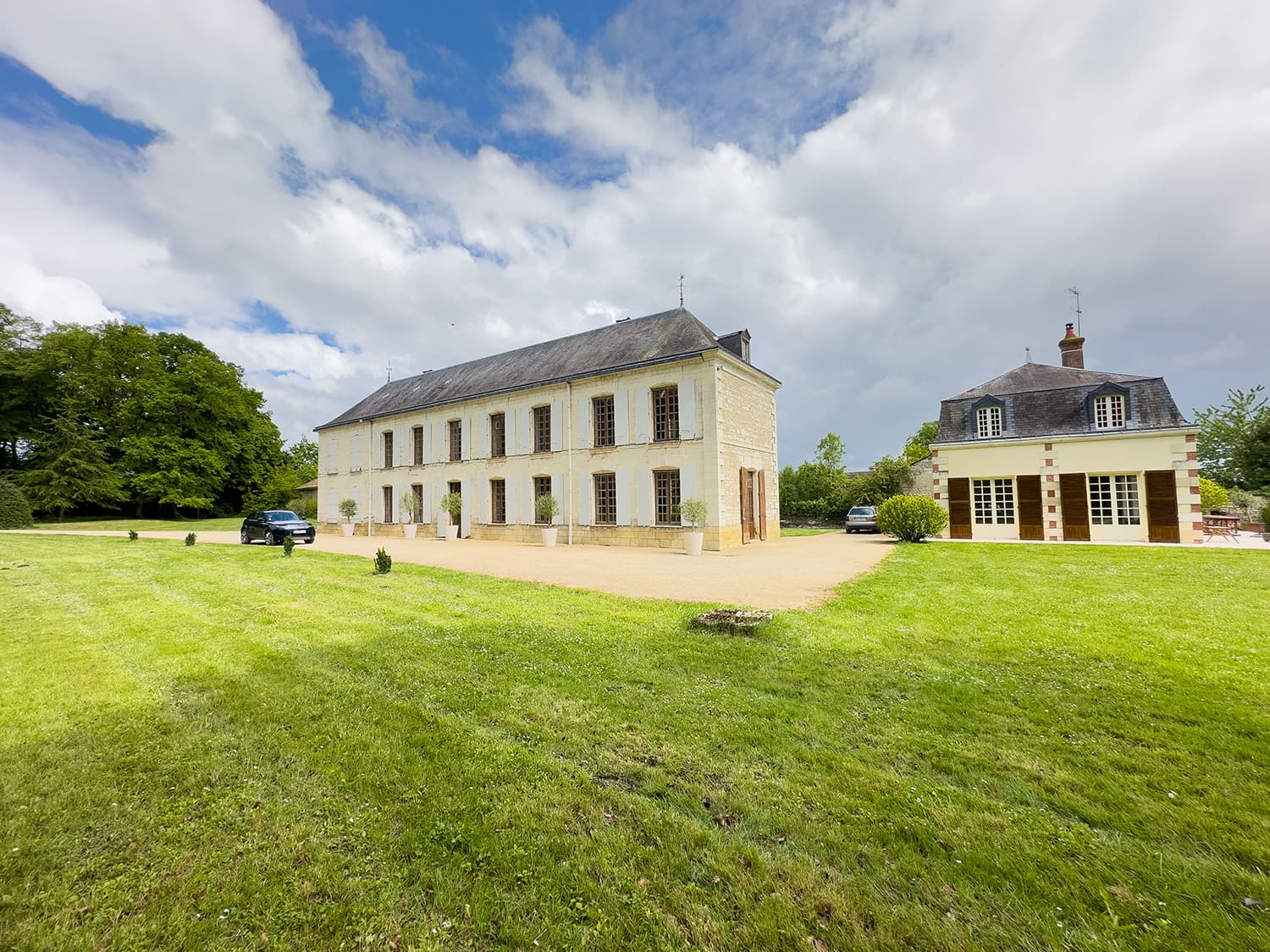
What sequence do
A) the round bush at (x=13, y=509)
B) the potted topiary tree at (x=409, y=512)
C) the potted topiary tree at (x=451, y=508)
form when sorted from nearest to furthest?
the potted topiary tree at (x=451, y=508), the potted topiary tree at (x=409, y=512), the round bush at (x=13, y=509)

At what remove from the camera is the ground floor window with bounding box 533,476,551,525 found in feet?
63.3

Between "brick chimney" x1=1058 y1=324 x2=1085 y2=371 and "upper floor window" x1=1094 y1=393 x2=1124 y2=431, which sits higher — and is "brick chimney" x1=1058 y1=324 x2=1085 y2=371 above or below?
above

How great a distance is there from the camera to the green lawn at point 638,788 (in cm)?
174

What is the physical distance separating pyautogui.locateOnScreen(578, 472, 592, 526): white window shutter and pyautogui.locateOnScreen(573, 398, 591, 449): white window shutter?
1.13 metres

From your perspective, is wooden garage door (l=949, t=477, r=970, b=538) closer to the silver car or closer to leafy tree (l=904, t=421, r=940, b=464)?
the silver car

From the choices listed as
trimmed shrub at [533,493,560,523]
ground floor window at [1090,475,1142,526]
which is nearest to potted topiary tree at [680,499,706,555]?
trimmed shrub at [533,493,560,523]

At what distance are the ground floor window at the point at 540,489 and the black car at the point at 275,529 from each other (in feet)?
25.4

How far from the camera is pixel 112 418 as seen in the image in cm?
3145

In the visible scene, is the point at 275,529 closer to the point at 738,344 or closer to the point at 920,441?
the point at 738,344

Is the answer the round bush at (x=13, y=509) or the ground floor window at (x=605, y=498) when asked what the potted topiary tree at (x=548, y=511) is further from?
the round bush at (x=13, y=509)

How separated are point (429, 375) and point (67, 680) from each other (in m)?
25.2

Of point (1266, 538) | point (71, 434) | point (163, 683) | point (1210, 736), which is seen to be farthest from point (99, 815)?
point (71, 434)

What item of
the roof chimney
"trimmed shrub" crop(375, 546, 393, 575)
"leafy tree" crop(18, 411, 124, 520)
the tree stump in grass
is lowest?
the tree stump in grass

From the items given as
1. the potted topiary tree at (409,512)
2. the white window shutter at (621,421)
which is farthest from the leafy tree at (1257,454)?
the potted topiary tree at (409,512)
